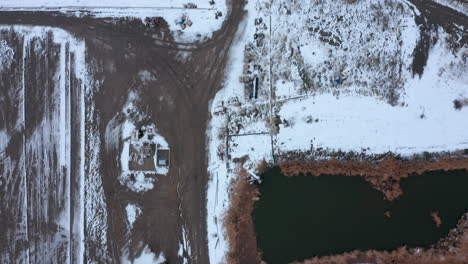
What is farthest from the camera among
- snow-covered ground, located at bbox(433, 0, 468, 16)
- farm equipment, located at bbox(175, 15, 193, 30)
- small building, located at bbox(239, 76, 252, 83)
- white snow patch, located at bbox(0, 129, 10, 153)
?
white snow patch, located at bbox(0, 129, 10, 153)

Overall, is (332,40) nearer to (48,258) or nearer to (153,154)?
(153,154)

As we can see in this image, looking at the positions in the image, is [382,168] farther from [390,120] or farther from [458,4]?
[458,4]

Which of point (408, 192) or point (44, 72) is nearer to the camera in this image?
point (408, 192)

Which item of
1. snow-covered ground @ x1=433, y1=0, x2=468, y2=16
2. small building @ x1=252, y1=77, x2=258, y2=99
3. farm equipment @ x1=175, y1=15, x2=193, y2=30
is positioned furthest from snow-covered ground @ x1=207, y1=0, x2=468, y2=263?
farm equipment @ x1=175, y1=15, x2=193, y2=30

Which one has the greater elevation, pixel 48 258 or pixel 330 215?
pixel 330 215

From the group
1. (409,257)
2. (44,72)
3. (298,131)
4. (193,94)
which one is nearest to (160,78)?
(193,94)

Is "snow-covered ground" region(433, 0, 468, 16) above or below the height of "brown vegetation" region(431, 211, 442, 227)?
above

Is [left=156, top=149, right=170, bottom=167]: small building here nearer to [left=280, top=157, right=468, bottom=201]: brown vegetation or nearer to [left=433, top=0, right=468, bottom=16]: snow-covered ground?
[left=280, top=157, right=468, bottom=201]: brown vegetation
